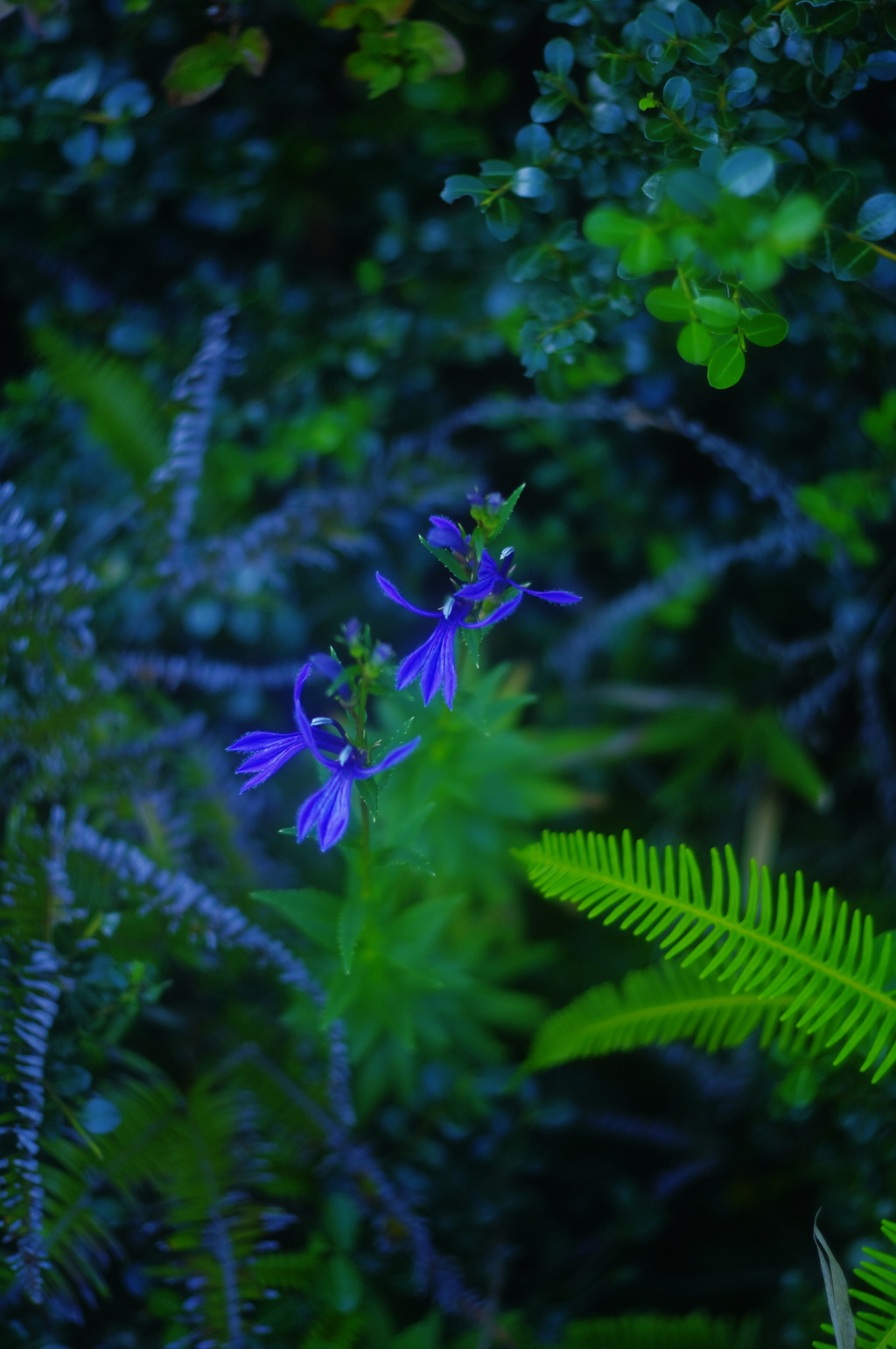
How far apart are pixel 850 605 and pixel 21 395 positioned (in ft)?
5.91

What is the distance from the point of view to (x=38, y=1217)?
1.11 m

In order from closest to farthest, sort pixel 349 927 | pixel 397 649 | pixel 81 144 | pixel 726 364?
pixel 726 364 → pixel 349 927 → pixel 81 144 → pixel 397 649

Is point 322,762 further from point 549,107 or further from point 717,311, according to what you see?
point 549,107

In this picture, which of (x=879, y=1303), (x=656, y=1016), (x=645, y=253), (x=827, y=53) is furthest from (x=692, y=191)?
(x=879, y=1303)

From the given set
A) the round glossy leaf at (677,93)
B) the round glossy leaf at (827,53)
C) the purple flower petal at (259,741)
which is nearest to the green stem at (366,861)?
the purple flower petal at (259,741)

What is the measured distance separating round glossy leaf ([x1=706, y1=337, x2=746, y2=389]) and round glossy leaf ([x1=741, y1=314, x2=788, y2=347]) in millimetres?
20

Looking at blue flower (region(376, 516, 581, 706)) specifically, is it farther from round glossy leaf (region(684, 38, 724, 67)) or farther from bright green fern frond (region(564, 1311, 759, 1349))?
bright green fern frond (region(564, 1311, 759, 1349))

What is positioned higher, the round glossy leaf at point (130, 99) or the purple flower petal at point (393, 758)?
the round glossy leaf at point (130, 99)

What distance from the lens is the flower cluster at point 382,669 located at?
0.96 metres

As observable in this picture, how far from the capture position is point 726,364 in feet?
3.40

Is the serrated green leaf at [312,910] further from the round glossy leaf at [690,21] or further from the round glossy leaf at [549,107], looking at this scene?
the round glossy leaf at [690,21]

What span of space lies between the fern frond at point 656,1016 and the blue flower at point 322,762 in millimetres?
654

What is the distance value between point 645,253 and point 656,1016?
1090mm

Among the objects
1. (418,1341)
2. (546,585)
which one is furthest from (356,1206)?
(546,585)
